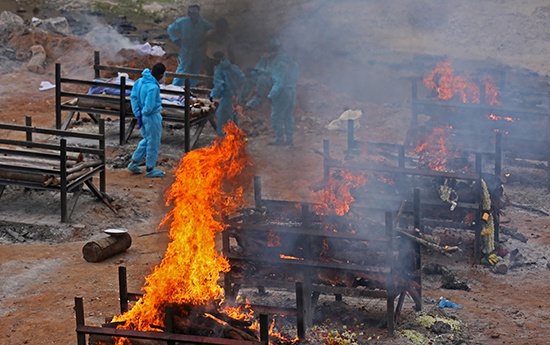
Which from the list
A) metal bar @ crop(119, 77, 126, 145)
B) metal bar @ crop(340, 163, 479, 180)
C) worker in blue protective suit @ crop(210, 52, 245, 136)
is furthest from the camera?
worker in blue protective suit @ crop(210, 52, 245, 136)

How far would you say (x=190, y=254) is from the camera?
8719 mm

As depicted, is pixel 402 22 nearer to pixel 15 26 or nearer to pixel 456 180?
pixel 15 26

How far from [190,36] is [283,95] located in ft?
11.1

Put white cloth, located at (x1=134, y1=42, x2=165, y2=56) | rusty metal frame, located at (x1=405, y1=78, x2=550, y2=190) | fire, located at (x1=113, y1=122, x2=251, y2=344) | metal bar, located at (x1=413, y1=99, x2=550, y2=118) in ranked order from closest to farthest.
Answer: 1. fire, located at (x1=113, y1=122, x2=251, y2=344)
2. rusty metal frame, located at (x1=405, y1=78, x2=550, y2=190)
3. metal bar, located at (x1=413, y1=99, x2=550, y2=118)
4. white cloth, located at (x1=134, y1=42, x2=165, y2=56)

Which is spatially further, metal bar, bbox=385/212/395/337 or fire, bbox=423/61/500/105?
fire, bbox=423/61/500/105

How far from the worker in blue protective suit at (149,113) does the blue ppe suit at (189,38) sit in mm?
4457

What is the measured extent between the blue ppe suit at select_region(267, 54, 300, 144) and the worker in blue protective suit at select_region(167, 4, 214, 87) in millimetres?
2686

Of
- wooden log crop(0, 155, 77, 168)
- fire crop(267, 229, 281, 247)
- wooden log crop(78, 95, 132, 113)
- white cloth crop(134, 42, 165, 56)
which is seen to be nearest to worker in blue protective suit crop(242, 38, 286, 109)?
wooden log crop(78, 95, 132, 113)

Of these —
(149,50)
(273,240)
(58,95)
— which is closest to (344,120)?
(58,95)

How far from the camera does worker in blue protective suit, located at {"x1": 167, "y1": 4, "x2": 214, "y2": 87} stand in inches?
782

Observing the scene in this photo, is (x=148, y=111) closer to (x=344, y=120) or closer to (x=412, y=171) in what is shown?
(x=412, y=171)

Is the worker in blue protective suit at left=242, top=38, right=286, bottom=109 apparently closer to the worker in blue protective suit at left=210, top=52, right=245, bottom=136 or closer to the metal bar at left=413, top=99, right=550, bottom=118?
the worker in blue protective suit at left=210, top=52, right=245, bottom=136

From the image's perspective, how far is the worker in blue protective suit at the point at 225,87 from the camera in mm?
17094

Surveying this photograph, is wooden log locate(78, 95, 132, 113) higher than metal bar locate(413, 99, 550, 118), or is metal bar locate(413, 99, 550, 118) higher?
metal bar locate(413, 99, 550, 118)
